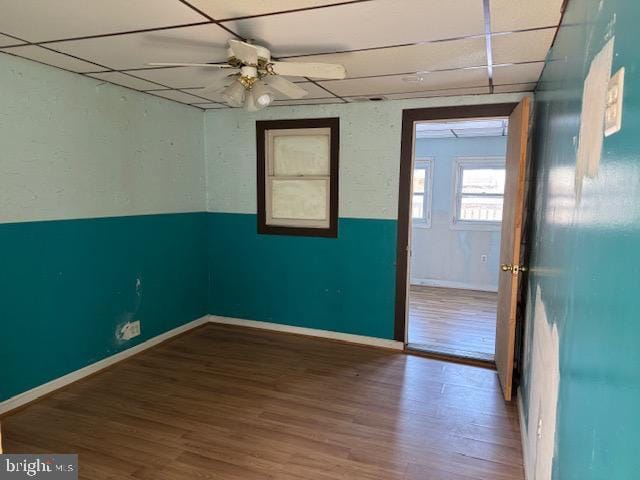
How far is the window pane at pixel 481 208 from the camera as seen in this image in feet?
19.9

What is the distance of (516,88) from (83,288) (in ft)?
12.3

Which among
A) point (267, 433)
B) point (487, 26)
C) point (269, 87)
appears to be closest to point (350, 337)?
point (267, 433)

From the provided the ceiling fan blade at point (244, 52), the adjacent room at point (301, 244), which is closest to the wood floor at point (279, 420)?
the adjacent room at point (301, 244)

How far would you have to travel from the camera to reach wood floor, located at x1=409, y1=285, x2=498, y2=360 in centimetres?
384

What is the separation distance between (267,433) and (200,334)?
195cm

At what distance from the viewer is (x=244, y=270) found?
4336mm

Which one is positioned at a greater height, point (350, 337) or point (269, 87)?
point (269, 87)

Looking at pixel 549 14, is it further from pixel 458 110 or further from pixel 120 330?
pixel 120 330

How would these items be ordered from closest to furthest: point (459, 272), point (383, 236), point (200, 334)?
point (383, 236)
point (200, 334)
point (459, 272)

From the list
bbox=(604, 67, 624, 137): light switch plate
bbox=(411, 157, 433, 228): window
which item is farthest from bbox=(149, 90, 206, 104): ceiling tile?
bbox=(411, 157, 433, 228): window

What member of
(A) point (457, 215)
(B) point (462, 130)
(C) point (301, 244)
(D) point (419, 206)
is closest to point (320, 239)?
(C) point (301, 244)

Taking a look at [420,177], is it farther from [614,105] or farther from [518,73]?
[614,105]

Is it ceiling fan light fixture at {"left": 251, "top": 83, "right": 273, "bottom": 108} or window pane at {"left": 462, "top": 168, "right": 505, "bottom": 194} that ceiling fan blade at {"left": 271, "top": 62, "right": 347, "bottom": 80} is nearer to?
ceiling fan light fixture at {"left": 251, "top": 83, "right": 273, "bottom": 108}

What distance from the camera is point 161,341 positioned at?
387cm
